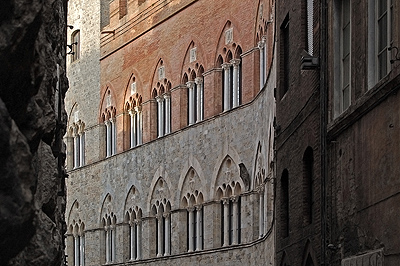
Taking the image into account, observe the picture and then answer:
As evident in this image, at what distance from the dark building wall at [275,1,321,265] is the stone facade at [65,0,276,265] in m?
3.37

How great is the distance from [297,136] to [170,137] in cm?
1770

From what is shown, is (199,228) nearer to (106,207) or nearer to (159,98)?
(159,98)

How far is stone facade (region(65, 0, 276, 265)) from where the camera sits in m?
28.2

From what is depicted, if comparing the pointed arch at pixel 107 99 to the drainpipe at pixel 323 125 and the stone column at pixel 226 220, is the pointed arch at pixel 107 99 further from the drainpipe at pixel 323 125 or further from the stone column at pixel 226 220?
the drainpipe at pixel 323 125

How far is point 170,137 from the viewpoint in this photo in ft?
113

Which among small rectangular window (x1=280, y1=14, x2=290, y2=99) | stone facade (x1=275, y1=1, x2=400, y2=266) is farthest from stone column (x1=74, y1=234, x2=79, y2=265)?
small rectangular window (x1=280, y1=14, x2=290, y2=99)

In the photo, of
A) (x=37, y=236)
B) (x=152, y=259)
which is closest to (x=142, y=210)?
(x=152, y=259)

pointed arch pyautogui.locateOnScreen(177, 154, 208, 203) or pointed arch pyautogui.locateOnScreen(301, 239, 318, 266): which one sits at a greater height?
pointed arch pyautogui.locateOnScreen(177, 154, 208, 203)

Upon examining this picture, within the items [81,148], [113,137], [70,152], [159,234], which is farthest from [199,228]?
[70,152]

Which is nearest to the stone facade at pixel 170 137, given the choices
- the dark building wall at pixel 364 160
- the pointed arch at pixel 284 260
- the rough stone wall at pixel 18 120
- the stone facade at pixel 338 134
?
the pointed arch at pixel 284 260

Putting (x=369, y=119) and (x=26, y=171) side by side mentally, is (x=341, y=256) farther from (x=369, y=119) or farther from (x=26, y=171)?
(x=26, y=171)

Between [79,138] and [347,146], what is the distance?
101 feet

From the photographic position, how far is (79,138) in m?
42.5

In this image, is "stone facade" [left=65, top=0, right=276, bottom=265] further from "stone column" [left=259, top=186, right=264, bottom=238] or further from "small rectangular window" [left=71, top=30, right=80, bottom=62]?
"small rectangular window" [left=71, top=30, right=80, bottom=62]
